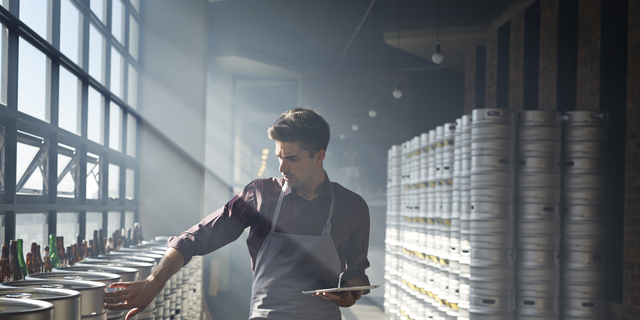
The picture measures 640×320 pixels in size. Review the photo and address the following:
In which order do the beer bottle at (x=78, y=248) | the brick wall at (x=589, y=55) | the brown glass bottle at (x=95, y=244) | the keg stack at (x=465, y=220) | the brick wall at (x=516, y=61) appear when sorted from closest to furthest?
1. the beer bottle at (x=78, y=248)
2. the brown glass bottle at (x=95, y=244)
3. the keg stack at (x=465, y=220)
4. the brick wall at (x=589, y=55)
5. the brick wall at (x=516, y=61)

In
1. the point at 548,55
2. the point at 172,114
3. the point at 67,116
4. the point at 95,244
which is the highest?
the point at 548,55

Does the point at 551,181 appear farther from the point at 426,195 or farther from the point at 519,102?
the point at 519,102

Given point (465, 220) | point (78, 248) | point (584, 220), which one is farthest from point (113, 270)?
point (584, 220)

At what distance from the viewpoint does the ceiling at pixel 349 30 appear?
719 cm

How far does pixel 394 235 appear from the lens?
279 inches

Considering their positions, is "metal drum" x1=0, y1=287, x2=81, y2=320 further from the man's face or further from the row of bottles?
the row of bottles

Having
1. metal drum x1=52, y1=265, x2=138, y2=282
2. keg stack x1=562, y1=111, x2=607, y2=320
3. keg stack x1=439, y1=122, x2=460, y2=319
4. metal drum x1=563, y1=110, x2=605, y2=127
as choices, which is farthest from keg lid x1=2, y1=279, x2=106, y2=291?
keg stack x1=439, y1=122, x2=460, y2=319

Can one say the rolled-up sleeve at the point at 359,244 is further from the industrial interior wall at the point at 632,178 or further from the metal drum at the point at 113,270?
the industrial interior wall at the point at 632,178

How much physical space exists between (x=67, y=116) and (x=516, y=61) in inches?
212

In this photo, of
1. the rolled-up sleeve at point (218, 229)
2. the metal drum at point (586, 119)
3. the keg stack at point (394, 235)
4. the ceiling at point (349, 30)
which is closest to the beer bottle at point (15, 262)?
the rolled-up sleeve at point (218, 229)

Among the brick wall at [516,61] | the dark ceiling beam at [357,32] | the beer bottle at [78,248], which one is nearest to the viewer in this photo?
the beer bottle at [78,248]

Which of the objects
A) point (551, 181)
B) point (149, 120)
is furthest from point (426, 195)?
point (149, 120)

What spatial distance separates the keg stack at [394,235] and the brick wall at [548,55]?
1803 millimetres

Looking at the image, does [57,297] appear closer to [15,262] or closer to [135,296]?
[135,296]
